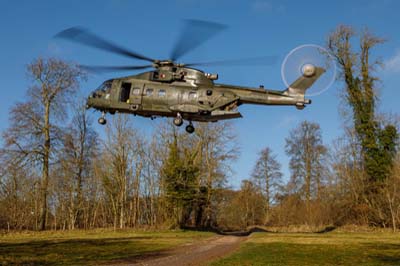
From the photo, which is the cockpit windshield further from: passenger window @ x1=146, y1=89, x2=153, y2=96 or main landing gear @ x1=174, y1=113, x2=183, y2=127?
main landing gear @ x1=174, y1=113, x2=183, y2=127

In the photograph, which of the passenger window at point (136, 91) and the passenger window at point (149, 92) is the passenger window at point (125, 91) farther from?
the passenger window at point (149, 92)

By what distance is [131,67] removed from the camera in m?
15.8

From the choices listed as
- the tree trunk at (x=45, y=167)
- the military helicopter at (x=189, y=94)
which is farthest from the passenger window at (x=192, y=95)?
the tree trunk at (x=45, y=167)

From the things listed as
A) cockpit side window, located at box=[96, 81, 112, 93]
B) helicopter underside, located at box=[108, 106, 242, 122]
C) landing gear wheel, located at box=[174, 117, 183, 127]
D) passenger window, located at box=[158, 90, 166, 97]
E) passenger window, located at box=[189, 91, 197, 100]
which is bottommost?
landing gear wheel, located at box=[174, 117, 183, 127]

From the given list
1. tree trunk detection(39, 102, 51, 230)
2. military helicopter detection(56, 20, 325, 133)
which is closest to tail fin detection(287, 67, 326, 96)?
military helicopter detection(56, 20, 325, 133)

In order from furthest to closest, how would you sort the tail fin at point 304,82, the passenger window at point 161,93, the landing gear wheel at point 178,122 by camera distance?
the passenger window at point 161,93 → the tail fin at point 304,82 → the landing gear wheel at point 178,122

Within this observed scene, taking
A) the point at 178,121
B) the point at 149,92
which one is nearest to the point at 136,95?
the point at 149,92

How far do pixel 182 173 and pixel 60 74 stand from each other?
14.6 meters

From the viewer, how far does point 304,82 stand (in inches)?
602

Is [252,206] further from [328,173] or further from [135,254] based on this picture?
[135,254]

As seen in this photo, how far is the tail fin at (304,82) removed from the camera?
50.0 ft

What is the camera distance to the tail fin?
15.2m

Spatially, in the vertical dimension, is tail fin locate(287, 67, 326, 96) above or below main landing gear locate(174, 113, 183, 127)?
above

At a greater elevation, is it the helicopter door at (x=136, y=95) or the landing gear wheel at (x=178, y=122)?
the helicopter door at (x=136, y=95)
